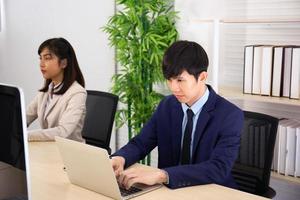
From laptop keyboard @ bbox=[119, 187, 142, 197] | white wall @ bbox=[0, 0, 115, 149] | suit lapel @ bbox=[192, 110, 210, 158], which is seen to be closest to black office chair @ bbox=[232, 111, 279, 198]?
suit lapel @ bbox=[192, 110, 210, 158]

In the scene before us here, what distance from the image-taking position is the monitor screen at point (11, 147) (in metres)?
1.07

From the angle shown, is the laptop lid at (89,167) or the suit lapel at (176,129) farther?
the suit lapel at (176,129)

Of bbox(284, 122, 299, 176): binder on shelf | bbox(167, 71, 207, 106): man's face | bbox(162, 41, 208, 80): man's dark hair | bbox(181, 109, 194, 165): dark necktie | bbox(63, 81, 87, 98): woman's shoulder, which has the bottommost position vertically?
bbox(284, 122, 299, 176): binder on shelf

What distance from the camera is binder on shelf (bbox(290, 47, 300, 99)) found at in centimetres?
242

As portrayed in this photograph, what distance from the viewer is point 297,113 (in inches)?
110

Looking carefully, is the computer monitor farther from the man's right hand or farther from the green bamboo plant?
the green bamboo plant

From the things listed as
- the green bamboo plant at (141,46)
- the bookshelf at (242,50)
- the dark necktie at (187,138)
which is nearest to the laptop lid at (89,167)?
the dark necktie at (187,138)

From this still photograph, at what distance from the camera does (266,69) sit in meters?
2.55

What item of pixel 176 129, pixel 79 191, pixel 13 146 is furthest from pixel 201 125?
pixel 13 146

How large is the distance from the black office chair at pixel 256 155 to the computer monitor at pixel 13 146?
120 centimetres

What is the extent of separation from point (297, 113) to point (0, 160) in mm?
2168

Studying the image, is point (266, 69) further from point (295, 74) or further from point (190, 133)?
point (190, 133)

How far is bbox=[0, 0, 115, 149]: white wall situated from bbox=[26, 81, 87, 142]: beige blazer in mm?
1476

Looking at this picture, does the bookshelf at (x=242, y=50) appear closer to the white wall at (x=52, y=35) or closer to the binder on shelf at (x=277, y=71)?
the binder on shelf at (x=277, y=71)
